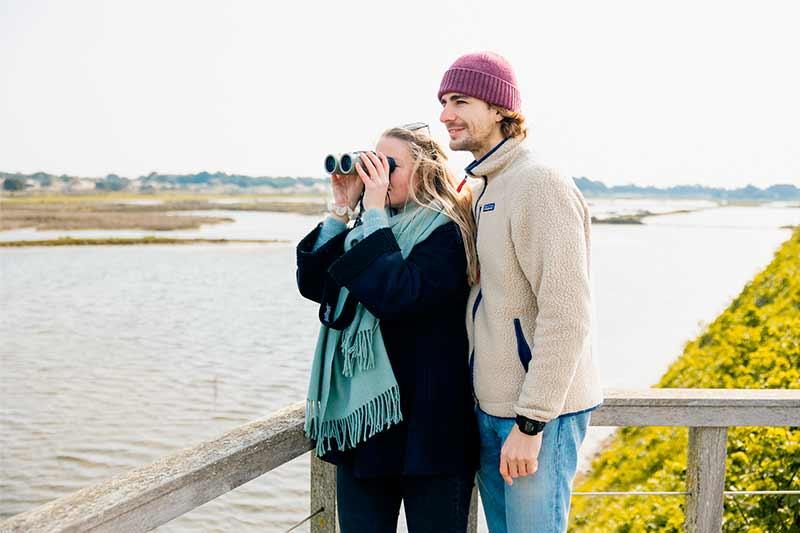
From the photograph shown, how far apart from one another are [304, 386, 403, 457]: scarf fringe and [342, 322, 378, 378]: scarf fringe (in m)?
0.08

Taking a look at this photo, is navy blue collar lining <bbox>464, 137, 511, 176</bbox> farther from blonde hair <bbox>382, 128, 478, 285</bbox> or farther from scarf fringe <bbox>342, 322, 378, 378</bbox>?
scarf fringe <bbox>342, 322, 378, 378</bbox>

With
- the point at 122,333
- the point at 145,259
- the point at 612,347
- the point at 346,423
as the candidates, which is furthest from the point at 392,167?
the point at 145,259

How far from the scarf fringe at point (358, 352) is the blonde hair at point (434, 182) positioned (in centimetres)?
28

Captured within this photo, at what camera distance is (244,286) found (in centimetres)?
2342

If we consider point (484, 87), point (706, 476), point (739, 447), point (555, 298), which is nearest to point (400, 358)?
point (555, 298)

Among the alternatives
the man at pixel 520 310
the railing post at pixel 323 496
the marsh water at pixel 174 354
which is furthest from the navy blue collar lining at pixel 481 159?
the marsh water at pixel 174 354

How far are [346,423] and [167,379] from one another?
1110 centimetres

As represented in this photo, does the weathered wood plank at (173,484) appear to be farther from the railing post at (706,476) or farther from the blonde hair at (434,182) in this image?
the railing post at (706,476)

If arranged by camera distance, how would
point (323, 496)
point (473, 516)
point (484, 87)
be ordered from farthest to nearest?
point (473, 516) < point (323, 496) < point (484, 87)

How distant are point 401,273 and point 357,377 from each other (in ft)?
0.90

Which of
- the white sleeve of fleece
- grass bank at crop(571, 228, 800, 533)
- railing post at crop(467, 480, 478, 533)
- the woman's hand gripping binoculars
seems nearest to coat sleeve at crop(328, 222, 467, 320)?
the woman's hand gripping binoculars

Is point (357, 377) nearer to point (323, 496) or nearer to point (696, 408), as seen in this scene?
point (323, 496)

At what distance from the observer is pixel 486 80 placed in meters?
1.80

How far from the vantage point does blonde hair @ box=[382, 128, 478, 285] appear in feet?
6.07
